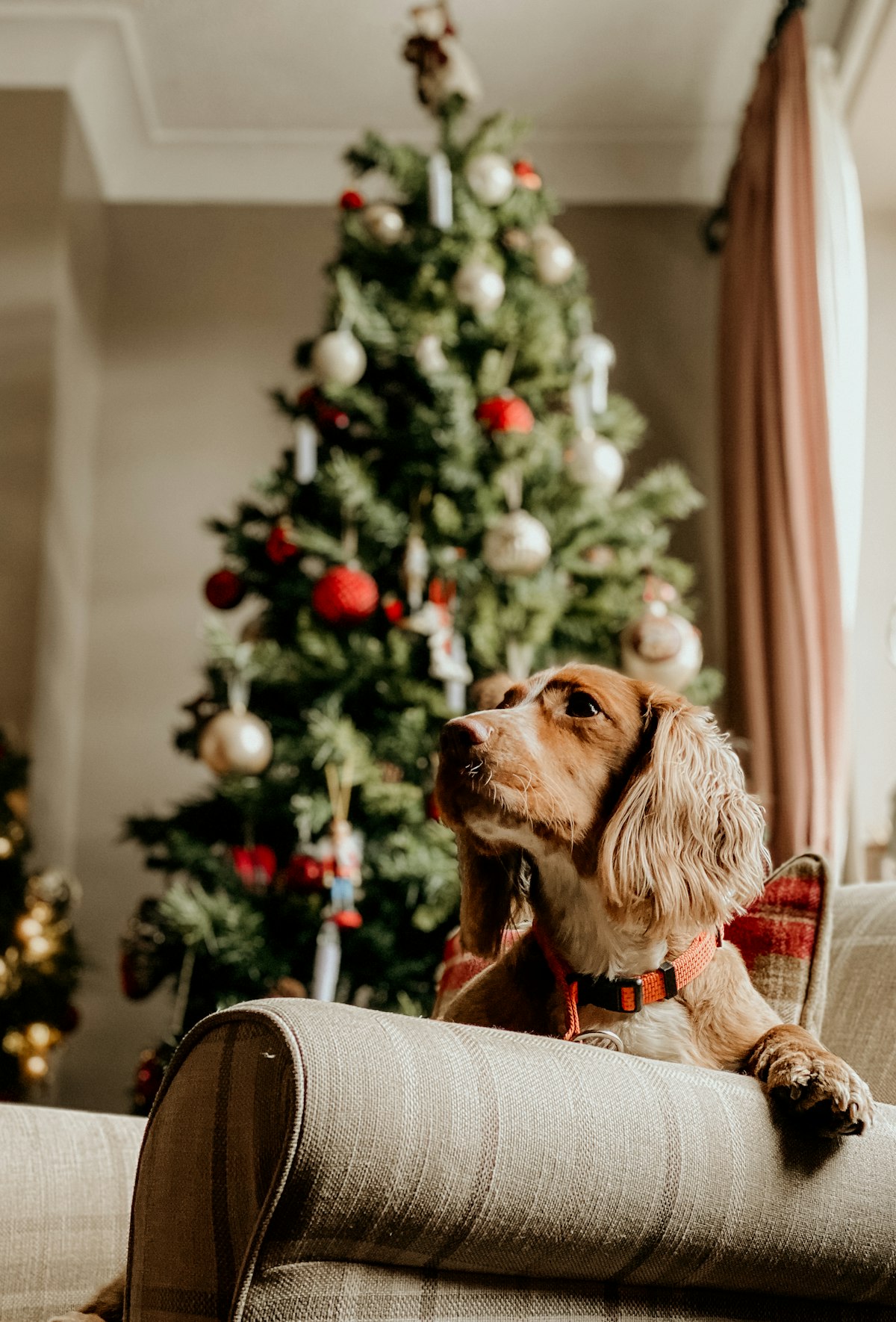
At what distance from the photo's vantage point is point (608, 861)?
1117mm

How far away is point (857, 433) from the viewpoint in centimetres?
324

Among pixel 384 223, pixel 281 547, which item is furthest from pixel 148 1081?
pixel 384 223

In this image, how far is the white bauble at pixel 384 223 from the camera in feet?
9.66

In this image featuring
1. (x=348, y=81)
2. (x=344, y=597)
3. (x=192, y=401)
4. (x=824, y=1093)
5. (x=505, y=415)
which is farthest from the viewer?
(x=192, y=401)

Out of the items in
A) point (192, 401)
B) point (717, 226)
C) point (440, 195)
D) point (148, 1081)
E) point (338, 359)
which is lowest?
point (148, 1081)

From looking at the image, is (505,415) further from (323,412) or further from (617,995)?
(617,995)

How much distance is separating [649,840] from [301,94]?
3635 millimetres

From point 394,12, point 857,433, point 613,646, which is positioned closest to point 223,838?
point 613,646

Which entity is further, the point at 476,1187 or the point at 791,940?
the point at 791,940

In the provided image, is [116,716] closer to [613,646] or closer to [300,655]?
[300,655]

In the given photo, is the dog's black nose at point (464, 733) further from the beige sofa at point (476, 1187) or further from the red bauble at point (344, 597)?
the red bauble at point (344, 597)

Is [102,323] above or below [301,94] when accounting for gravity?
below

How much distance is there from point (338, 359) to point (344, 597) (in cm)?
58

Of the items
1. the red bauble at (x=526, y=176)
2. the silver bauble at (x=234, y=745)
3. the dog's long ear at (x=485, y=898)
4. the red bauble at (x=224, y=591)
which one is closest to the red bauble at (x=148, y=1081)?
the silver bauble at (x=234, y=745)
